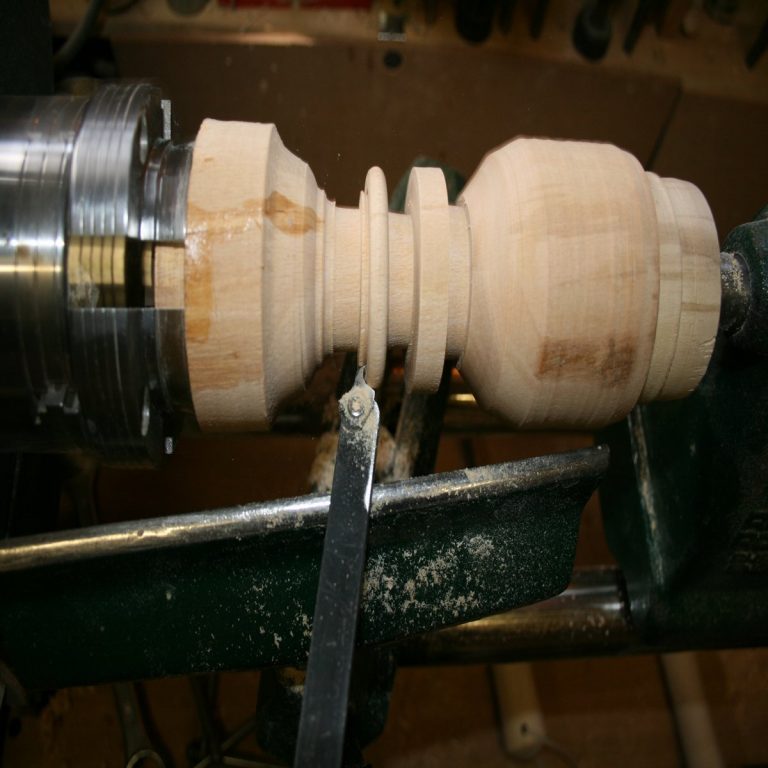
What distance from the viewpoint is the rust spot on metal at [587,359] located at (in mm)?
456

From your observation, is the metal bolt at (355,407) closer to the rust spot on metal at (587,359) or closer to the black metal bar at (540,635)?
the rust spot on metal at (587,359)

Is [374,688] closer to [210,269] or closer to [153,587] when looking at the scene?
[153,587]

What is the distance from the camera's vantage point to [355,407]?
0.50 meters

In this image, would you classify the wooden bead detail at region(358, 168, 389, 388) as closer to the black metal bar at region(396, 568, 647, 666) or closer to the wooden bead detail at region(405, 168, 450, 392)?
the wooden bead detail at region(405, 168, 450, 392)

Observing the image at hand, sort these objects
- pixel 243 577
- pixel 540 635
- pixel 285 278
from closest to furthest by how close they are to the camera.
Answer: pixel 285 278 → pixel 243 577 → pixel 540 635

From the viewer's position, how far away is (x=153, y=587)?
536 millimetres

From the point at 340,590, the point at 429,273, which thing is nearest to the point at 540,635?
the point at 340,590

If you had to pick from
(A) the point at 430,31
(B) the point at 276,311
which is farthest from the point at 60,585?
(A) the point at 430,31

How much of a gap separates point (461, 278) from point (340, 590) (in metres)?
0.24

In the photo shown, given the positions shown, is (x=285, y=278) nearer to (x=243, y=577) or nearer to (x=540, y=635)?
(x=243, y=577)

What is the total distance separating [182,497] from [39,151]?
332mm

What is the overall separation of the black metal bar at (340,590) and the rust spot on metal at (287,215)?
122 mm

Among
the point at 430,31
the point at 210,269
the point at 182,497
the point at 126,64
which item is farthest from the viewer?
the point at 430,31

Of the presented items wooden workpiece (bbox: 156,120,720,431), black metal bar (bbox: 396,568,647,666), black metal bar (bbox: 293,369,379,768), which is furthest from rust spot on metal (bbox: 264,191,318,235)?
black metal bar (bbox: 396,568,647,666)
